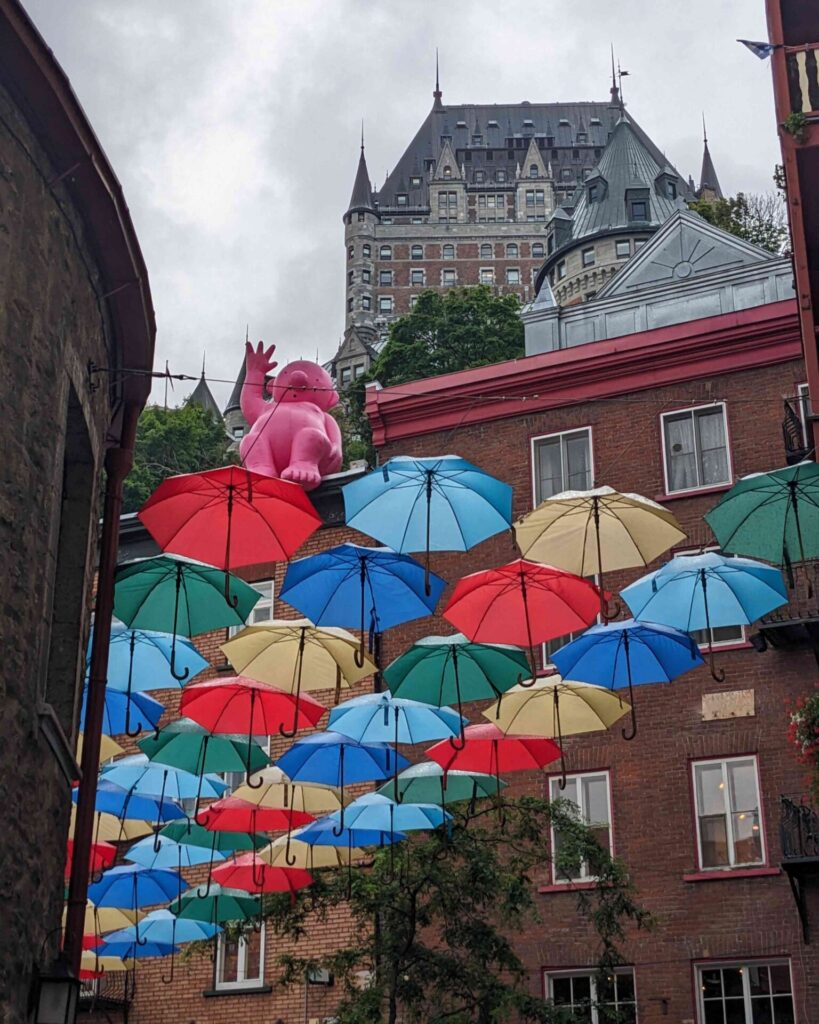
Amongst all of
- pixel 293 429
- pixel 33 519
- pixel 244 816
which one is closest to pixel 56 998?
pixel 33 519

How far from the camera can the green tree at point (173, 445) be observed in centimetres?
6041

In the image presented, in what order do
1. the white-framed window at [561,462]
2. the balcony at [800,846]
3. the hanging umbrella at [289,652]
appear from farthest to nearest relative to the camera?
1. the white-framed window at [561,462]
2. the balcony at [800,846]
3. the hanging umbrella at [289,652]

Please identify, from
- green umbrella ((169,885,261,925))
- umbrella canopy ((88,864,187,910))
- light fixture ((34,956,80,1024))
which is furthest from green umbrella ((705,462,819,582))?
umbrella canopy ((88,864,187,910))

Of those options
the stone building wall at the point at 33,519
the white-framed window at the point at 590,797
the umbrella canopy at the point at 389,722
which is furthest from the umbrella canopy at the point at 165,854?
the stone building wall at the point at 33,519

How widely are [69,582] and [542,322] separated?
68.7ft

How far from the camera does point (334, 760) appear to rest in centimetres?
1980

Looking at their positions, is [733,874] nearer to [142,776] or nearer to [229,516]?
[142,776]

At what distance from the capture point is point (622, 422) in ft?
92.9

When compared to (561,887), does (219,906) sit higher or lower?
lower

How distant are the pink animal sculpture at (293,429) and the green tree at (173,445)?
2516 cm

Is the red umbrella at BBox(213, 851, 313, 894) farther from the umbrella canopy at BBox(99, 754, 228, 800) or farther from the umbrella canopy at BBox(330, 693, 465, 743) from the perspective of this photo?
the umbrella canopy at BBox(330, 693, 465, 743)

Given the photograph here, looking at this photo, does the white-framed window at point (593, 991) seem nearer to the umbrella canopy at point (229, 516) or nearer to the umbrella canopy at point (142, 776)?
the umbrella canopy at point (142, 776)

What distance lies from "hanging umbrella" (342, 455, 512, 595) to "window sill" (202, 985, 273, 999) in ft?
41.9

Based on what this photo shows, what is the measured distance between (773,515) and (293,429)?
52.4ft
